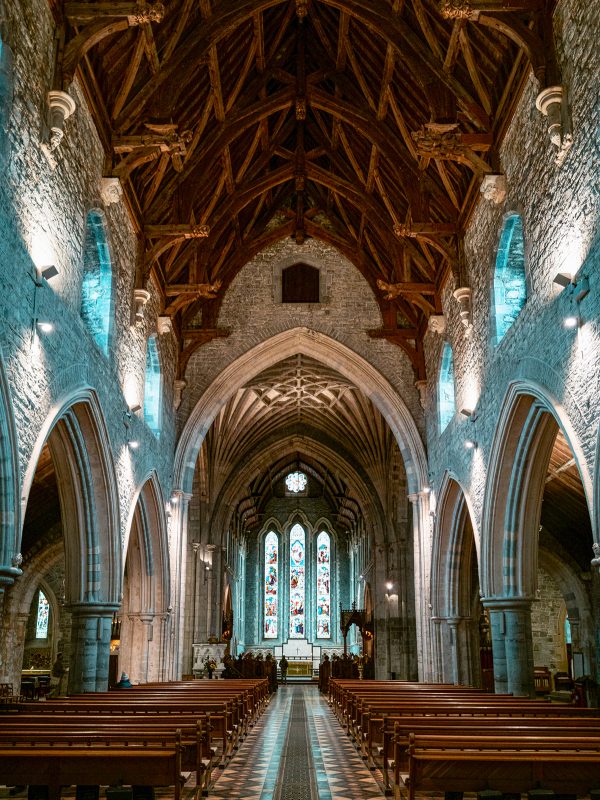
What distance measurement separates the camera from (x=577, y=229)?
9.12 meters

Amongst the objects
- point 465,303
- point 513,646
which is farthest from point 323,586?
point 513,646

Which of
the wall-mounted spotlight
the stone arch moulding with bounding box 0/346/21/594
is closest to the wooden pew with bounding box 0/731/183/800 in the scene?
the stone arch moulding with bounding box 0/346/21/594

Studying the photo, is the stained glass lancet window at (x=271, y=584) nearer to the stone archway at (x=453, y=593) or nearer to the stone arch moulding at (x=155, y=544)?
the stone arch moulding at (x=155, y=544)

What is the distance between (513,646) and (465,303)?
19.5 ft

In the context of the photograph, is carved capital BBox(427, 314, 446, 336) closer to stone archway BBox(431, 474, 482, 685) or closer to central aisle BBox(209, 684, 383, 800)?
stone archway BBox(431, 474, 482, 685)

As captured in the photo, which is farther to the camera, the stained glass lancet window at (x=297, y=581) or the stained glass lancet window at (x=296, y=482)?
the stained glass lancet window at (x=296, y=482)

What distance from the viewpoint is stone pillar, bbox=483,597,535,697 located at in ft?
40.8

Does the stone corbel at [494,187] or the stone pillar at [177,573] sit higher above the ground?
the stone corbel at [494,187]

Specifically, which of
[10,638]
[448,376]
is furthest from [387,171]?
[10,638]

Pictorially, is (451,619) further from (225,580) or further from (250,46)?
(225,580)

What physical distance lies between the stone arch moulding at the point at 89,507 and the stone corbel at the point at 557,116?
722cm

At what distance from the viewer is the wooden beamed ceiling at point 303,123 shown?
38.2ft

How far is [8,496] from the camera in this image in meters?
8.51

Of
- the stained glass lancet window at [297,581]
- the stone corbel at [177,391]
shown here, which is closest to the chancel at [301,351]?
the stone corbel at [177,391]
